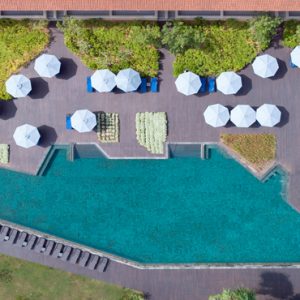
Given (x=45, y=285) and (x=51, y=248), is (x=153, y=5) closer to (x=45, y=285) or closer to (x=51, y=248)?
(x=51, y=248)

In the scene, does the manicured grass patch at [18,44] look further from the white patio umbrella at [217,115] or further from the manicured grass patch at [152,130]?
the white patio umbrella at [217,115]

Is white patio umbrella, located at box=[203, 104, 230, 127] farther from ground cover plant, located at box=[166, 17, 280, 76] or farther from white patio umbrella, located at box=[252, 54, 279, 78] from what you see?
white patio umbrella, located at box=[252, 54, 279, 78]

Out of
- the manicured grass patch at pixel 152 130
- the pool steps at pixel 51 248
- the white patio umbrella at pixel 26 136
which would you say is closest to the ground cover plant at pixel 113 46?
the manicured grass patch at pixel 152 130

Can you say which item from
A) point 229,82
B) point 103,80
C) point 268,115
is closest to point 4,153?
point 103,80

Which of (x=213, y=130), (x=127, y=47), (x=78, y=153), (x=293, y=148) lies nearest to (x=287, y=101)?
(x=293, y=148)

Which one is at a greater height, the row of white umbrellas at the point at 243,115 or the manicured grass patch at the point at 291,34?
the manicured grass patch at the point at 291,34

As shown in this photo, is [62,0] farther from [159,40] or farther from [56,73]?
[159,40]

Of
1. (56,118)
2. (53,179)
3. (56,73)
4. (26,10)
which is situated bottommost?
(53,179)

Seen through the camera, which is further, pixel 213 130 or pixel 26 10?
pixel 213 130
